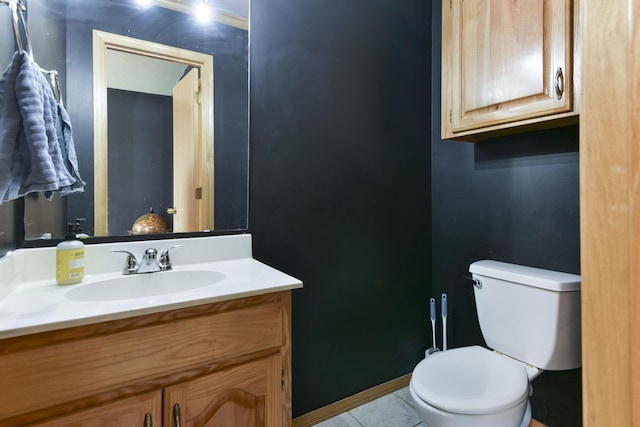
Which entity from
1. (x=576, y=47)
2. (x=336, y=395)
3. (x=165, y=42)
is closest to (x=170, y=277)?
(x=165, y=42)

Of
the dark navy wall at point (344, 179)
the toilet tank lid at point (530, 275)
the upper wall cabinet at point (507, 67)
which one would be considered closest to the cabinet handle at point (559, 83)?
the upper wall cabinet at point (507, 67)

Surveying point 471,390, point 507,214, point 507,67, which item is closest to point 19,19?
point 507,67

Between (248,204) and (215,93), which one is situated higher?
(215,93)

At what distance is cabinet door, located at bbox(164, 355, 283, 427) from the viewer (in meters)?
0.87

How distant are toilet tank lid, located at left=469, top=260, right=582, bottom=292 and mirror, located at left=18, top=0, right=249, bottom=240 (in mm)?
1130

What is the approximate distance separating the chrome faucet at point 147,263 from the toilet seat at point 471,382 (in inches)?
41.1

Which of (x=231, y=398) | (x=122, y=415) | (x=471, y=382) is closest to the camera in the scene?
(x=122, y=415)

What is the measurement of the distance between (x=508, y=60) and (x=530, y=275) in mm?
892

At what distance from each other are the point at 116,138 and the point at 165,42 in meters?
0.44

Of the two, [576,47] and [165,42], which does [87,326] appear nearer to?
[165,42]

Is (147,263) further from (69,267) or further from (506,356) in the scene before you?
(506,356)

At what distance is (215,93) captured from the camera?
4.66 feet

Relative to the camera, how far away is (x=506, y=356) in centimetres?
140

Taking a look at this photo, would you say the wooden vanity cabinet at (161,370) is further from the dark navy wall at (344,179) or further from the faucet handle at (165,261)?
the dark navy wall at (344,179)
